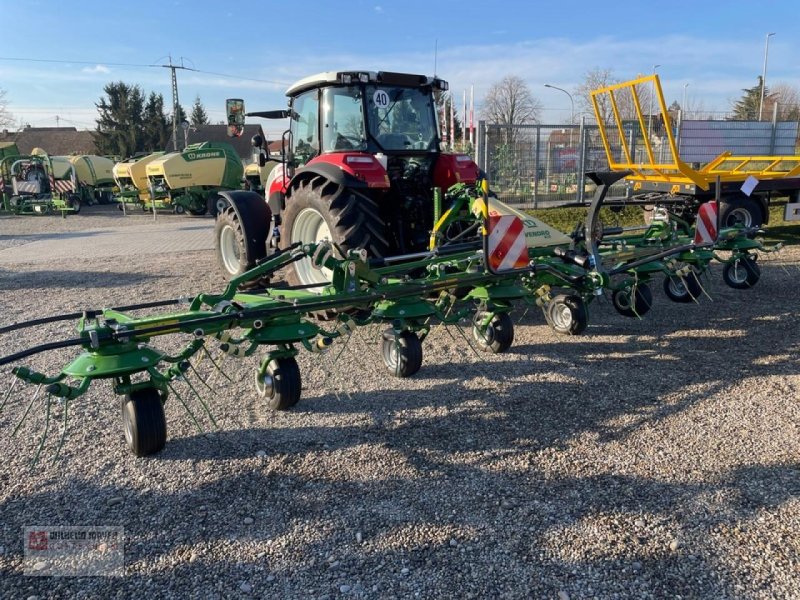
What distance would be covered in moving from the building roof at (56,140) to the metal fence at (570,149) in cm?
4551

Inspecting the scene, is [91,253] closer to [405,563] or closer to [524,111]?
[405,563]

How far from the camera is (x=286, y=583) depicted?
6.95 ft

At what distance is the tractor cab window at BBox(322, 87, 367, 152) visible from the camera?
550cm

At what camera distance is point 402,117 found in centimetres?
581

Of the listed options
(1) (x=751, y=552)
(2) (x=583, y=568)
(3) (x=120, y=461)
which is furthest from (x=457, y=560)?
(3) (x=120, y=461)

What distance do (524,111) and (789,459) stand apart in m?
25.1

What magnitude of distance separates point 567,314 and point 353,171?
206 centimetres

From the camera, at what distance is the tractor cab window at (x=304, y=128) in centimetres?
577

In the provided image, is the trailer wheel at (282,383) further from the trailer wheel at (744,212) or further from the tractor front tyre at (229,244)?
the trailer wheel at (744,212)

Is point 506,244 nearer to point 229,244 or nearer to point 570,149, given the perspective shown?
point 229,244

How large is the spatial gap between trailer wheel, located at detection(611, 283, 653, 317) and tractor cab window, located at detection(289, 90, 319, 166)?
3.03 metres

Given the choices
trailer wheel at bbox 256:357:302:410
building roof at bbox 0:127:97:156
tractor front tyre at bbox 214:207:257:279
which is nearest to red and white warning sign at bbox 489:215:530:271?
trailer wheel at bbox 256:357:302:410

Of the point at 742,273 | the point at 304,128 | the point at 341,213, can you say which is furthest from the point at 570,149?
the point at 341,213

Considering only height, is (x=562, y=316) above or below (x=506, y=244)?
below
